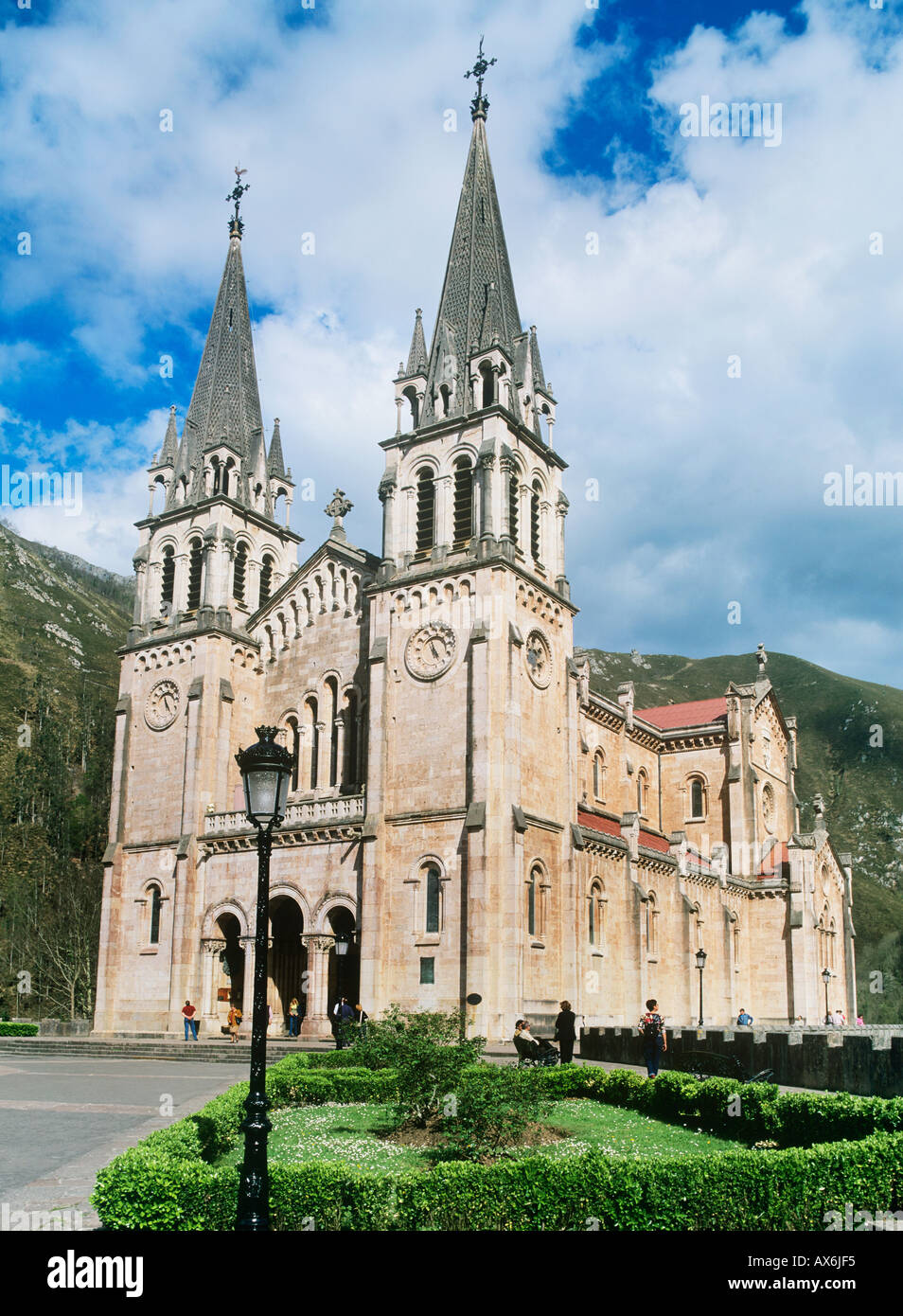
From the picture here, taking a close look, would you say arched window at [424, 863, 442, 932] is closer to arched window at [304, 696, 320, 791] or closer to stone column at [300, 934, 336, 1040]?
stone column at [300, 934, 336, 1040]

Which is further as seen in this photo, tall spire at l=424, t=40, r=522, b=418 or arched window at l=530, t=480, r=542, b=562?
tall spire at l=424, t=40, r=522, b=418

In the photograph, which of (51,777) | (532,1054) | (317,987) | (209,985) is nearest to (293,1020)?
(317,987)

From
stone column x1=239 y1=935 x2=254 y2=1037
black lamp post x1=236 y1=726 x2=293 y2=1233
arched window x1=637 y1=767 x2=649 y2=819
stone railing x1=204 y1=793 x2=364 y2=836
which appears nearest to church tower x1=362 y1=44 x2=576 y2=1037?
stone railing x1=204 y1=793 x2=364 y2=836

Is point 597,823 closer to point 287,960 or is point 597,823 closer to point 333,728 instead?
point 333,728

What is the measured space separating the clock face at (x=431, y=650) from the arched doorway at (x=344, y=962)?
8291 mm

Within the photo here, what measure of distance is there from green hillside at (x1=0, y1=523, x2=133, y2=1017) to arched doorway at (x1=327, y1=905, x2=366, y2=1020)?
22.5 m

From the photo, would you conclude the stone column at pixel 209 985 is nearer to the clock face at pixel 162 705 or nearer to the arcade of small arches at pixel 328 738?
the arcade of small arches at pixel 328 738

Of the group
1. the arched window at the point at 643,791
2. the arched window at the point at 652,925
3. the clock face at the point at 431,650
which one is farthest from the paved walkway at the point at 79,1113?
the arched window at the point at 643,791

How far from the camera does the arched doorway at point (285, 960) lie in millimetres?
39969

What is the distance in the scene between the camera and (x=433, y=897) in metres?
34.2

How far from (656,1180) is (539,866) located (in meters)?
24.3

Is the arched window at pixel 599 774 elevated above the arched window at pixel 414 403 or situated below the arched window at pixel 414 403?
below

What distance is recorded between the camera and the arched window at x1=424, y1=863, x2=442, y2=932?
3397cm
